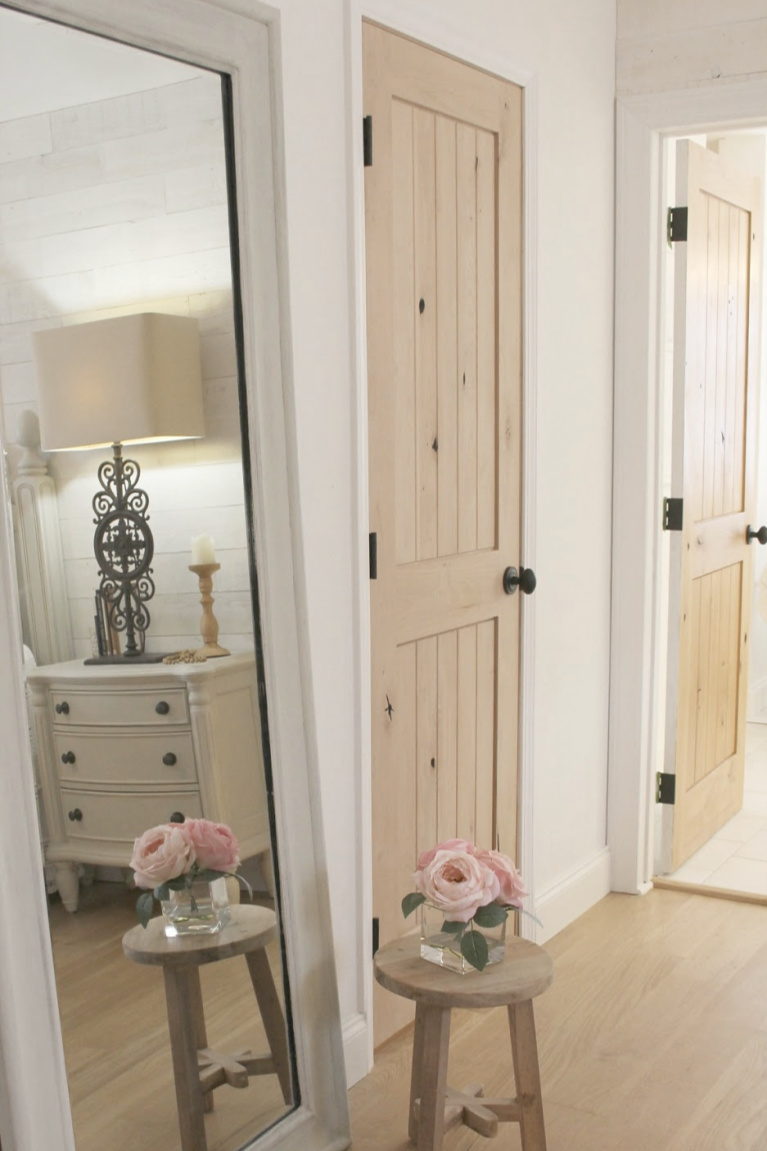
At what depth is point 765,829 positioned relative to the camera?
407cm

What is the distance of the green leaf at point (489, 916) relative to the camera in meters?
2.09

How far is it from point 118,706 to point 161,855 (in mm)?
250

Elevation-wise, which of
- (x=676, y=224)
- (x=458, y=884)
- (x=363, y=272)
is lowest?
(x=458, y=884)

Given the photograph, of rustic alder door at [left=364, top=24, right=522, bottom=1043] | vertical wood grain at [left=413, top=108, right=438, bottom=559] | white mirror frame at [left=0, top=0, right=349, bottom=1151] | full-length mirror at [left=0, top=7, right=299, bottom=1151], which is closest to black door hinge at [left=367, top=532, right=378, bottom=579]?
rustic alder door at [left=364, top=24, right=522, bottom=1043]

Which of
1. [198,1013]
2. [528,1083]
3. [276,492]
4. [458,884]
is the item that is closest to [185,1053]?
[198,1013]

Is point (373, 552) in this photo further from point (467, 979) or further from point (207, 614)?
point (467, 979)

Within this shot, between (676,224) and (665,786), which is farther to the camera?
(665,786)

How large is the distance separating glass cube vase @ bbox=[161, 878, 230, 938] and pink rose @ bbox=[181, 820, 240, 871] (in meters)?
0.03

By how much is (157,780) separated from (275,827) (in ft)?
1.08

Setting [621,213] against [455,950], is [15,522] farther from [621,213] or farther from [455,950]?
[621,213]

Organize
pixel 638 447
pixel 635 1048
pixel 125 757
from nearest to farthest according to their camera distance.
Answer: pixel 125 757, pixel 635 1048, pixel 638 447

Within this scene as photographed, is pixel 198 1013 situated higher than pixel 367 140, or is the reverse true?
pixel 367 140

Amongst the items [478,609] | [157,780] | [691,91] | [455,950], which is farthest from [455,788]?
[691,91]

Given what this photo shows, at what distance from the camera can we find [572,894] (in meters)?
3.35
